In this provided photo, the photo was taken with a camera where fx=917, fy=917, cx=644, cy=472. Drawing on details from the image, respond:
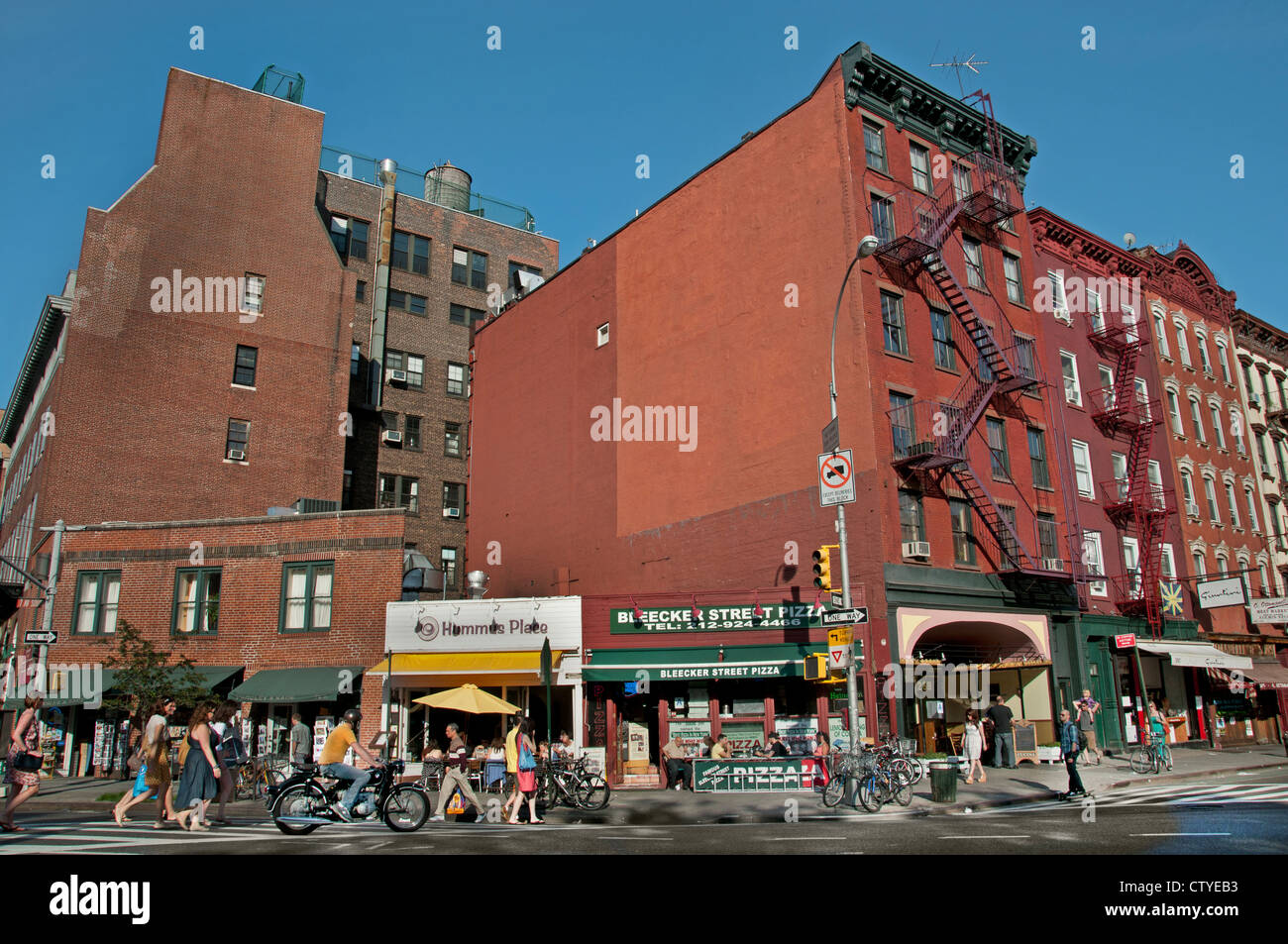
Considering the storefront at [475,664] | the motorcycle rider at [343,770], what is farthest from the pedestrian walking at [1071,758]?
the motorcycle rider at [343,770]

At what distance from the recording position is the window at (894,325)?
2756cm

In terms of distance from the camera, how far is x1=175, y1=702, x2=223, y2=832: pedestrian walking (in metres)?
13.8

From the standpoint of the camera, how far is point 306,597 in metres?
27.9

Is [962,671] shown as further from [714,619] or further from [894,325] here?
[894,325]

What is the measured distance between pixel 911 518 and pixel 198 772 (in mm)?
19096

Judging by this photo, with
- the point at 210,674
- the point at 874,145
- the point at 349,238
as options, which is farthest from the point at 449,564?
the point at 874,145

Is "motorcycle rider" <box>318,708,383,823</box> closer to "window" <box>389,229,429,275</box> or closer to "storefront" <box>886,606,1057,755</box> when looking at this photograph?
"storefront" <box>886,606,1057,755</box>

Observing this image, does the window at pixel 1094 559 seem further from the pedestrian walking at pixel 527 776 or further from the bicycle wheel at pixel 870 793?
the pedestrian walking at pixel 527 776

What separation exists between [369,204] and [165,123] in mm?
10832

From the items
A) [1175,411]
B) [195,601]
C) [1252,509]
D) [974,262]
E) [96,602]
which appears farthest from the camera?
[1252,509]

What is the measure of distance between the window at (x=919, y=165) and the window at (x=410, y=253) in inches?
1086

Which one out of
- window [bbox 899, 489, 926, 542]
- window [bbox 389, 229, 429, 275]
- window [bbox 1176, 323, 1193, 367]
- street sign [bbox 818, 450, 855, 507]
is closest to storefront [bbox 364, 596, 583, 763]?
street sign [bbox 818, 450, 855, 507]

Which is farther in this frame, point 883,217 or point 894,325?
point 883,217

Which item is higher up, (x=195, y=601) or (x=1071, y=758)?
(x=195, y=601)
